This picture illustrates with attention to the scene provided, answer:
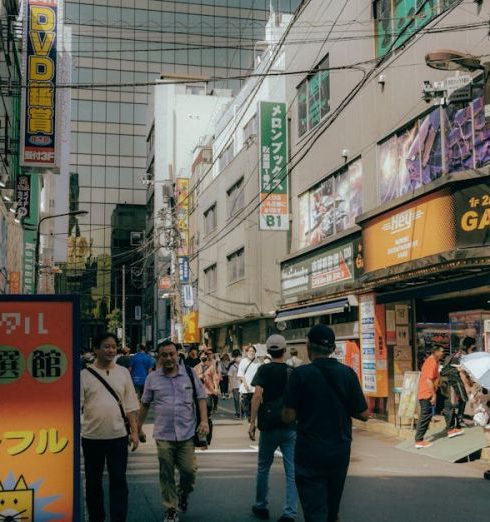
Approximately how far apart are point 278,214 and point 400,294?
8472 mm

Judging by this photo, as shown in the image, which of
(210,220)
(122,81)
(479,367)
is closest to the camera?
(479,367)

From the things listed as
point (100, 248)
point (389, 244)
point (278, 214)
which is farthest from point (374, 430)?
point (100, 248)

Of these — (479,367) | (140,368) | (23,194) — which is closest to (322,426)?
(479,367)

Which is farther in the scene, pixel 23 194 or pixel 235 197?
pixel 235 197

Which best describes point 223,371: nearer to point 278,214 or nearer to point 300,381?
point 278,214

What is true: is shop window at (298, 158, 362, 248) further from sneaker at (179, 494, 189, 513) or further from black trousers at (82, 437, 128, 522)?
black trousers at (82, 437, 128, 522)

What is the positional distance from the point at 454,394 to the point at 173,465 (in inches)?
300

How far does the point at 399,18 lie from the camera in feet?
55.4

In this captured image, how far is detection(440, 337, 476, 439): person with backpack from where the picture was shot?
43.7 ft

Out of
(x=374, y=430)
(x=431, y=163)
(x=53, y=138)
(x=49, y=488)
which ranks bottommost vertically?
(x=374, y=430)

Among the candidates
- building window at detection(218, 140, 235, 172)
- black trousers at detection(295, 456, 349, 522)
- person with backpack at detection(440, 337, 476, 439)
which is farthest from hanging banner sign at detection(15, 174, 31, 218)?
black trousers at detection(295, 456, 349, 522)

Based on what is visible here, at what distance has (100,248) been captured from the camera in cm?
7550

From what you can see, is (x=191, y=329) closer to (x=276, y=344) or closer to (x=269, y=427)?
(x=276, y=344)

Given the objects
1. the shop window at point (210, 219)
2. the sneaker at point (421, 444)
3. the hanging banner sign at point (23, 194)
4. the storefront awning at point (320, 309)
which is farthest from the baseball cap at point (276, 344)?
the shop window at point (210, 219)
